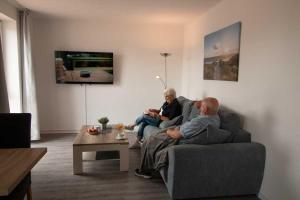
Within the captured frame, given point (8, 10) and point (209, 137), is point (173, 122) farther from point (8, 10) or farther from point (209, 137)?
point (8, 10)

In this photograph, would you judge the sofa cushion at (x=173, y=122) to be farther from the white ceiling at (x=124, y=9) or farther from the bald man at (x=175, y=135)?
the white ceiling at (x=124, y=9)

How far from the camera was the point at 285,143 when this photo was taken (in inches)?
88.8

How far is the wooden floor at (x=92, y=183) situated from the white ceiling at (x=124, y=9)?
242 centimetres

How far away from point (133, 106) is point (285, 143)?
11.9ft

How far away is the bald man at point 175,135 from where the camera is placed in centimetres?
258

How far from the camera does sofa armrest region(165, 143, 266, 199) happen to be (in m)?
2.37

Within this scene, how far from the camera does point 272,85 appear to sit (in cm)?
242

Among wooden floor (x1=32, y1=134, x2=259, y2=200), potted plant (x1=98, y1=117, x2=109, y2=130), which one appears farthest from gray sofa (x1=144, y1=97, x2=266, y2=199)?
potted plant (x1=98, y1=117, x2=109, y2=130)

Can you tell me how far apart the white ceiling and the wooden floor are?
242cm

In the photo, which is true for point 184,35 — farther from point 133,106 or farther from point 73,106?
point 73,106

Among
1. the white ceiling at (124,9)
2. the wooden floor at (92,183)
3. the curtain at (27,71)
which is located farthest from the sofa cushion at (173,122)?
the curtain at (27,71)

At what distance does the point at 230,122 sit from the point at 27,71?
361 centimetres

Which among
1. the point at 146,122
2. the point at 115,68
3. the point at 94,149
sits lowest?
the point at 94,149

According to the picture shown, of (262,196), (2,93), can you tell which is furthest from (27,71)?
(262,196)
